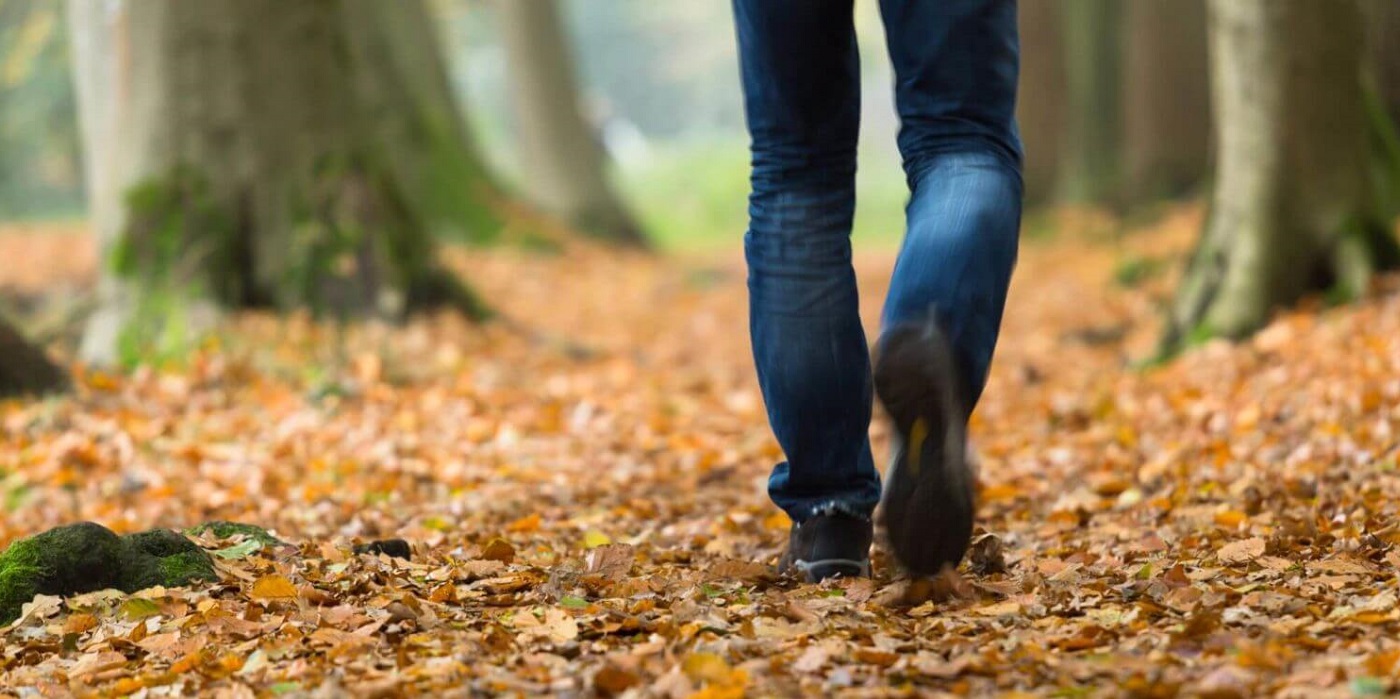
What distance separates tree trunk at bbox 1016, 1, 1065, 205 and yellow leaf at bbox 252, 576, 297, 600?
12.8 metres

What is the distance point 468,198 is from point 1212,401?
9149mm

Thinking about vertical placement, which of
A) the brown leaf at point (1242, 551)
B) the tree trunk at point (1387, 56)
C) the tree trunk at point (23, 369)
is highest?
the tree trunk at point (1387, 56)

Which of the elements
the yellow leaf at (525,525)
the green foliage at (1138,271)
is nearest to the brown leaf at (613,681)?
the yellow leaf at (525,525)

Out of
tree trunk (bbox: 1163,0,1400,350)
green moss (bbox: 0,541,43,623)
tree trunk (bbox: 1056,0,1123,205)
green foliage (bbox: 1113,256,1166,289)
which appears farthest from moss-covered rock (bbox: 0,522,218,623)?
tree trunk (bbox: 1056,0,1123,205)

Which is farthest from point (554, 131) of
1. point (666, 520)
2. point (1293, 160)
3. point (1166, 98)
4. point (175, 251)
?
point (666, 520)

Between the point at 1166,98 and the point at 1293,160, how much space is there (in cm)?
733

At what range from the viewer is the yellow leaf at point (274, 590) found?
2475 mm

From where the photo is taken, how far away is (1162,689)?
1781mm

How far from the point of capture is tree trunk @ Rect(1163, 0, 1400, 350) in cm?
534

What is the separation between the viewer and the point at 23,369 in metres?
5.05

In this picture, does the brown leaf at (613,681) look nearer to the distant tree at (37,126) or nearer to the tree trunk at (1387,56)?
the tree trunk at (1387,56)

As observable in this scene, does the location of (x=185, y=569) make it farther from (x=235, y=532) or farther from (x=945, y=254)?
(x=945, y=254)

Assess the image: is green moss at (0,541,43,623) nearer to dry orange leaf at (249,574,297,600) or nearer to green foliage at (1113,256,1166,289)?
dry orange leaf at (249,574,297,600)

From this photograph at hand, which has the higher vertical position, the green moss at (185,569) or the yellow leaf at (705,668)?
the green moss at (185,569)
